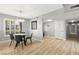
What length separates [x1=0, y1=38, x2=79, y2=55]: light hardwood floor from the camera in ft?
7.04

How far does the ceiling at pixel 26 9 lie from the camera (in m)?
2.12

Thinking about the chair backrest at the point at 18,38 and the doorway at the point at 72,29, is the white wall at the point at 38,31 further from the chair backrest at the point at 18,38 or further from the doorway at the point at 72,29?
the doorway at the point at 72,29

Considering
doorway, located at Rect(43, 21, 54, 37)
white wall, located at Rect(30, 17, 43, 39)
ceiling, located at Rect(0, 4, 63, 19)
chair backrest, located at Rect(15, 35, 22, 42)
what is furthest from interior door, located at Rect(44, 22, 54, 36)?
chair backrest, located at Rect(15, 35, 22, 42)

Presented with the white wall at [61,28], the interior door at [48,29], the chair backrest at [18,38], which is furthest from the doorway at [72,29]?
the chair backrest at [18,38]

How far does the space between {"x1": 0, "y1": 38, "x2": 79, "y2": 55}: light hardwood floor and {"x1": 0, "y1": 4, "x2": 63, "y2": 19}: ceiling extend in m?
0.62

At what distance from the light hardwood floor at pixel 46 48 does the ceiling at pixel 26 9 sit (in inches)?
24.5

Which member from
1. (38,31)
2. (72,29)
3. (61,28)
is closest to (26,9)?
(38,31)

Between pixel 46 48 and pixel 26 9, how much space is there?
938mm

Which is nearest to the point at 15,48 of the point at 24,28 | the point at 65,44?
the point at 24,28

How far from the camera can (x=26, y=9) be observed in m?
2.16

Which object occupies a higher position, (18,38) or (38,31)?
(38,31)

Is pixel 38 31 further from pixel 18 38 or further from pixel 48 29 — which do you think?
pixel 18 38

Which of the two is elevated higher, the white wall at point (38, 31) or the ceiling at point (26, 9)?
the ceiling at point (26, 9)
